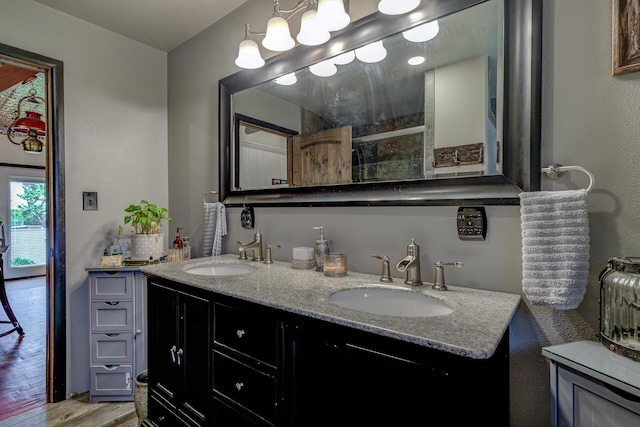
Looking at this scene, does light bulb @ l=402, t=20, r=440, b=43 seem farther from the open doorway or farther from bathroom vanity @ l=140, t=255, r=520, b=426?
the open doorway

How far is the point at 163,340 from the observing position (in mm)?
1484

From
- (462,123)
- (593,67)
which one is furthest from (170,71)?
(593,67)

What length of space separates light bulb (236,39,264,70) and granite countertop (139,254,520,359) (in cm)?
108

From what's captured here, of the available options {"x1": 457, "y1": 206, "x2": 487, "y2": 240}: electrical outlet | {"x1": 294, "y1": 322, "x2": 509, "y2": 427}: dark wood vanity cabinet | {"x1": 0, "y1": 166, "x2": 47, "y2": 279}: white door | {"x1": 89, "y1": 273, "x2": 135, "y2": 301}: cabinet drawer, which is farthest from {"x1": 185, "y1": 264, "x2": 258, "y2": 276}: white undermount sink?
{"x1": 0, "y1": 166, "x2": 47, "y2": 279}: white door

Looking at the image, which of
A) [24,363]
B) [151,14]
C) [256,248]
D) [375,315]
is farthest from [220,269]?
[24,363]

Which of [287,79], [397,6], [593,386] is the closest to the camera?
[593,386]

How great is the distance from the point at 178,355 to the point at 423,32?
1702mm

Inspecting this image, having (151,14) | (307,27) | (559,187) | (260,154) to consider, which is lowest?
(559,187)

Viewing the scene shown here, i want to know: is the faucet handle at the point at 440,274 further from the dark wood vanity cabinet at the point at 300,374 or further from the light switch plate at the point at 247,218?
the light switch plate at the point at 247,218

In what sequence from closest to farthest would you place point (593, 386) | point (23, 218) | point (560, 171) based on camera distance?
point (593, 386) < point (560, 171) < point (23, 218)

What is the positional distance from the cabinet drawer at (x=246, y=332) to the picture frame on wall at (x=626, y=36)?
48.9 inches

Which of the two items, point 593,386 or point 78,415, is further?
point 78,415

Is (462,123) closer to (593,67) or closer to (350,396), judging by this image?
(593,67)

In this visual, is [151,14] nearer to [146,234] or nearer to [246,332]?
[146,234]
